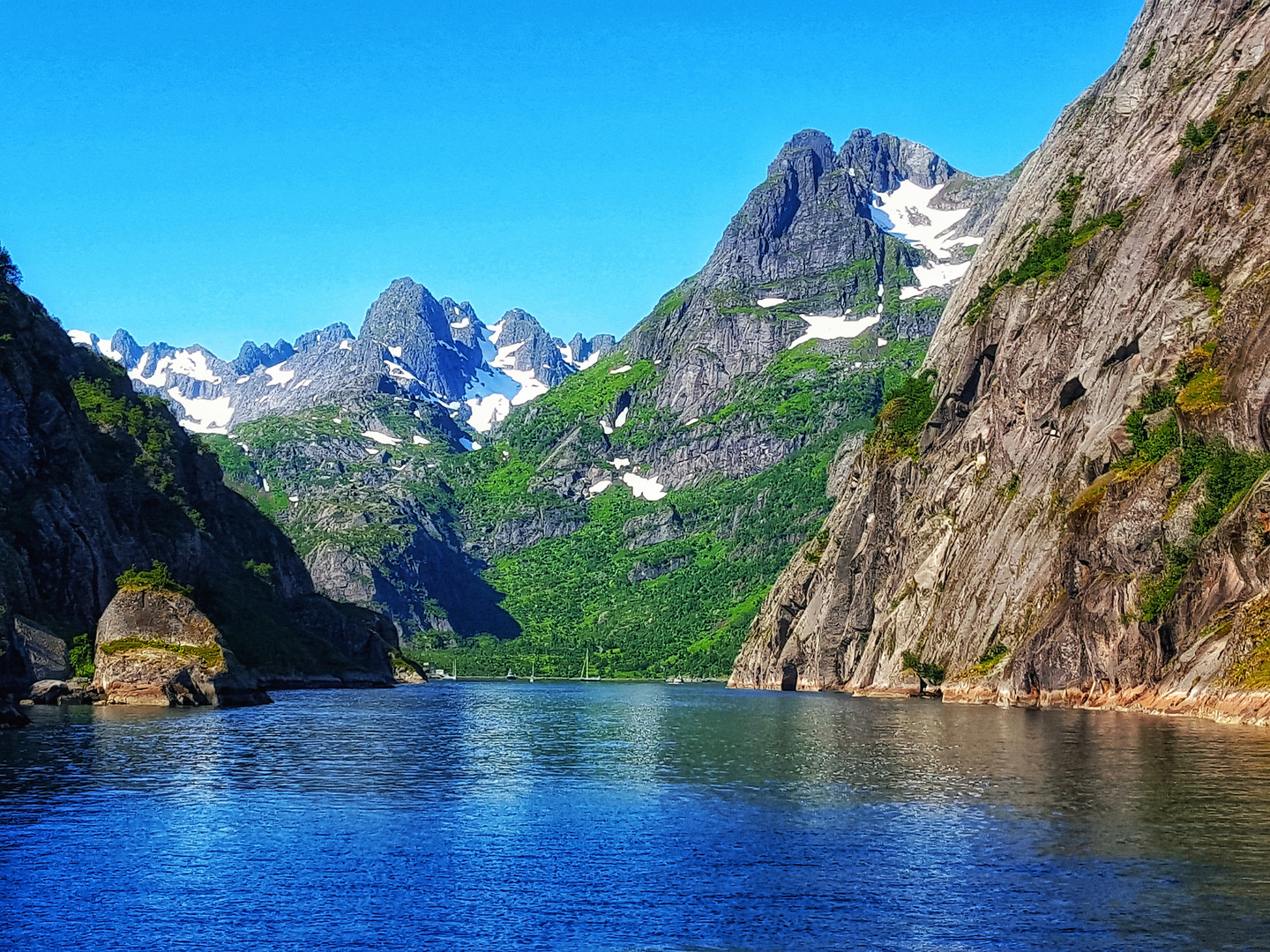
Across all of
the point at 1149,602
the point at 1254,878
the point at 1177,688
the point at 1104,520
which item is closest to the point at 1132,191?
the point at 1104,520

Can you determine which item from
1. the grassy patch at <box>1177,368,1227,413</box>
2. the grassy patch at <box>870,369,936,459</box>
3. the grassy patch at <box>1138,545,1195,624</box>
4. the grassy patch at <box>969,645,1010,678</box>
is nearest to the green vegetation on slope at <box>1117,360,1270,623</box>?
the grassy patch at <box>1138,545,1195,624</box>

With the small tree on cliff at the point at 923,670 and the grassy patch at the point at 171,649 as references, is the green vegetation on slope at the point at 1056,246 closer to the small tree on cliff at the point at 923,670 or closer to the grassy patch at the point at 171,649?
the small tree on cliff at the point at 923,670

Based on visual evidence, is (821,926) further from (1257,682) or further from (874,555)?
(874,555)

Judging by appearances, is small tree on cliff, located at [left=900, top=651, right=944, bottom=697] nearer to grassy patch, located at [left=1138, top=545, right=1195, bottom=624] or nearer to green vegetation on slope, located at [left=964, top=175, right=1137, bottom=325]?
grassy patch, located at [left=1138, top=545, right=1195, bottom=624]

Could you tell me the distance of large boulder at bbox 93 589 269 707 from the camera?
10412 centimetres

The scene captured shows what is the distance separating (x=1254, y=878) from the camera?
106ft

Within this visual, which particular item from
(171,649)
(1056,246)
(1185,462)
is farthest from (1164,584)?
(171,649)

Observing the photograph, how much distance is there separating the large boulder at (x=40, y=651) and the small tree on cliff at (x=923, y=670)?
9203cm

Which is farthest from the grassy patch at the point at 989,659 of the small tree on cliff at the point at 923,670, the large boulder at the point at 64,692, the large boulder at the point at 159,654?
the large boulder at the point at 64,692

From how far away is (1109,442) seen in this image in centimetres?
Answer: 10856

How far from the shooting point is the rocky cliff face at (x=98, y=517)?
113375mm

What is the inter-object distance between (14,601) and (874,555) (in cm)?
12012

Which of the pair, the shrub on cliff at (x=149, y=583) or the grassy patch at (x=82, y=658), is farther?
the grassy patch at (x=82, y=658)

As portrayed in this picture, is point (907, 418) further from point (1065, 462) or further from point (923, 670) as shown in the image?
point (1065, 462)
